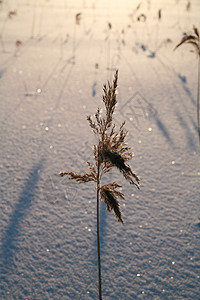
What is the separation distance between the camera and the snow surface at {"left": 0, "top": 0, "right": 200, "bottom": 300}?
2.11 meters

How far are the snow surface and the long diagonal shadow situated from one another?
0.01 metres

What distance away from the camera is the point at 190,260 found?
2.24 m

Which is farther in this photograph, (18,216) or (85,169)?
(85,169)

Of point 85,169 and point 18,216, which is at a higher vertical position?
point 85,169

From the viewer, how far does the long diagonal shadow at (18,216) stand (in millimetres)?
2228

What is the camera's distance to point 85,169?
10.6 ft

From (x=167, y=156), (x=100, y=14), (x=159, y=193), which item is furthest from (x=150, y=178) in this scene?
(x=100, y=14)

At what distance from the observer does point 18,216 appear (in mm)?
2561

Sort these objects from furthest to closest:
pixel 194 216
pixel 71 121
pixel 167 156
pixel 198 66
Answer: pixel 198 66 < pixel 71 121 < pixel 167 156 < pixel 194 216

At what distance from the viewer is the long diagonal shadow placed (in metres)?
2.23

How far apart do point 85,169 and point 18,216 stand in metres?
1.05

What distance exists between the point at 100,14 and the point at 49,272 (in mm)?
10189

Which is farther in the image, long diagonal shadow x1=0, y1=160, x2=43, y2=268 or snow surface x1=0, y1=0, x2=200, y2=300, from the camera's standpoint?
long diagonal shadow x1=0, y1=160, x2=43, y2=268

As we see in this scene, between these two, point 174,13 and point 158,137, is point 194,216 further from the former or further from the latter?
point 174,13
